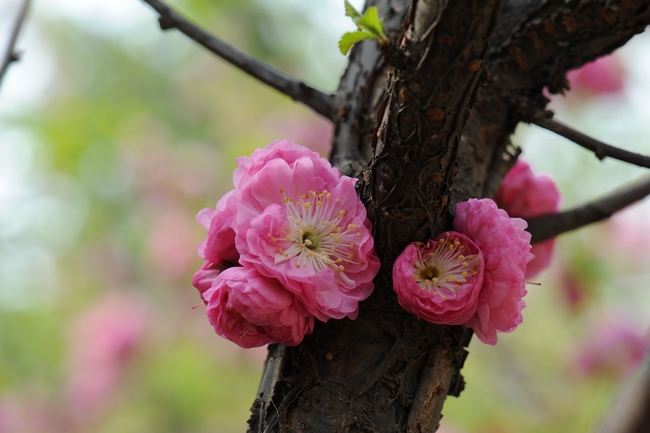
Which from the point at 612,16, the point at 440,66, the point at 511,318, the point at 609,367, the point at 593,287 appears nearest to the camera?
the point at 440,66

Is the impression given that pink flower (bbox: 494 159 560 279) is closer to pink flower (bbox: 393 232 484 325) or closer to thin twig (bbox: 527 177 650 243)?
thin twig (bbox: 527 177 650 243)

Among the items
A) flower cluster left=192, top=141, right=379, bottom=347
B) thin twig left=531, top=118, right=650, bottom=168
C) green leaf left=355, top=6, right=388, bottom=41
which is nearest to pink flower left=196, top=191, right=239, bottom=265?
flower cluster left=192, top=141, right=379, bottom=347

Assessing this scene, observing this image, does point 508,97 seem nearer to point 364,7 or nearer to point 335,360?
point 364,7

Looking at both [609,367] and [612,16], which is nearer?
[612,16]

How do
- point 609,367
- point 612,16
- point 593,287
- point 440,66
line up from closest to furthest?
point 440,66 → point 612,16 → point 609,367 → point 593,287

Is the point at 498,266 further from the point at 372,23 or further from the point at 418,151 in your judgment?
the point at 372,23

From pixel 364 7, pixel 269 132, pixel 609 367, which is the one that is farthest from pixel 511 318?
pixel 269 132

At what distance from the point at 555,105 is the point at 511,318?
256 cm

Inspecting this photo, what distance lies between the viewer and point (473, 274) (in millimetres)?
665

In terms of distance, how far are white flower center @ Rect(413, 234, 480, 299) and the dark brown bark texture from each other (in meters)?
0.03

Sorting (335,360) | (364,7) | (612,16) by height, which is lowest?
(335,360)

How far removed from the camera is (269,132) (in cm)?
307

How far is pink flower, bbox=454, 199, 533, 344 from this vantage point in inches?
25.9

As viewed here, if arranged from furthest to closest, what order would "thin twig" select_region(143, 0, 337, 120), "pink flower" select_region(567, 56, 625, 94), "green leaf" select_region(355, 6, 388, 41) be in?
Answer: "pink flower" select_region(567, 56, 625, 94) < "thin twig" select_region(143, 0, 337, 120) < "green leaf" select_region(355, 6, 388, 41)
